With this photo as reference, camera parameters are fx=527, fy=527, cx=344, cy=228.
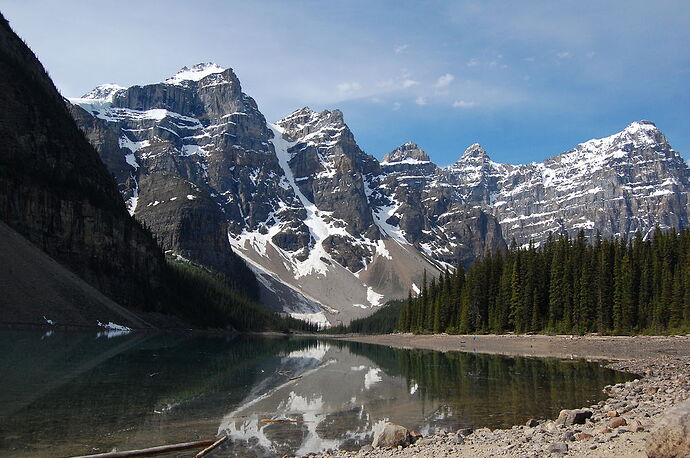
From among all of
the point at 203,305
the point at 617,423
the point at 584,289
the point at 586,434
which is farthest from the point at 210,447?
the point at 203,305

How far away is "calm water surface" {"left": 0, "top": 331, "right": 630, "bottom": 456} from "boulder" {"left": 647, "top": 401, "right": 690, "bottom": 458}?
1121 centimetres

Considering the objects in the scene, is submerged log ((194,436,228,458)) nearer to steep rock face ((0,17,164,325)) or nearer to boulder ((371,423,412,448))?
boulder ((371,423,412,448))

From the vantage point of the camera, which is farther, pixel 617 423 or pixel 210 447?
pixel 210 447

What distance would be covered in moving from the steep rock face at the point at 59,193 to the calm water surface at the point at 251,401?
80225 millimetres

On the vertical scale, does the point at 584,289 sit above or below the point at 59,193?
below

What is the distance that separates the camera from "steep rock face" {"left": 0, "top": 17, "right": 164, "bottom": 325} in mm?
116312

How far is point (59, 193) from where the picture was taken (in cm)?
12494

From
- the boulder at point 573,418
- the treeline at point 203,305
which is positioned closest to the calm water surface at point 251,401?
the boulder at point 573,418

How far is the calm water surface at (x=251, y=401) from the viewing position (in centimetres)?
1948

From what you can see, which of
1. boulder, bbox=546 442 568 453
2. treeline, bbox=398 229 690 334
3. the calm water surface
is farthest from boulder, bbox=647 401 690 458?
treeline, bbox=398 229 690 334

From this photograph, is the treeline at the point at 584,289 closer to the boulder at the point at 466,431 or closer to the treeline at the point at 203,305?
the boulder at the point at 466,431

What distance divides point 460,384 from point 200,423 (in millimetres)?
18274

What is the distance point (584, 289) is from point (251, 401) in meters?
58.4

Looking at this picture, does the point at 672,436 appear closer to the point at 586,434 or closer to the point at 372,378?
the point at 586,434
